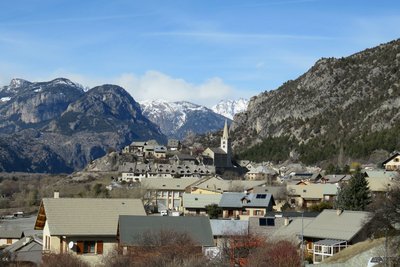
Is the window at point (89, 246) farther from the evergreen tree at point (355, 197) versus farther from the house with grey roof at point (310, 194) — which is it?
the house with grey roof at point (310, 194)

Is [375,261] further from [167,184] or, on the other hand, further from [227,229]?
[167,184]

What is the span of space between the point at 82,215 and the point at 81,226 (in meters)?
1.18

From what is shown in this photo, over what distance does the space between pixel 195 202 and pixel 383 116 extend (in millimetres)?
92446

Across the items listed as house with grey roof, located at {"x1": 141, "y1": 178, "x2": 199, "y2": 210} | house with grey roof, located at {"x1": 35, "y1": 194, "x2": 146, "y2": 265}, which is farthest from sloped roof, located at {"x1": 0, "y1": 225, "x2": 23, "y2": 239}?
house with grey roof, located at {"x1": 141, "y1": 178, "x2": 199, "y2": 210}

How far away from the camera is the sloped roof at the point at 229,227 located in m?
58.2

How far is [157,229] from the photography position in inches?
1992

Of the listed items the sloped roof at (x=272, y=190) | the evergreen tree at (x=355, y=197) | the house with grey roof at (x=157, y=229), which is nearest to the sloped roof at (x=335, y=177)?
the sloped roof at (x=272, y=190)

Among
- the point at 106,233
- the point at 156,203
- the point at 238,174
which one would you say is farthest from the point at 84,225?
the point at 238,174

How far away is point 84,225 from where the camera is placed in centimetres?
5097

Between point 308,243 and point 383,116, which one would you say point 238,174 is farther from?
point 308,243

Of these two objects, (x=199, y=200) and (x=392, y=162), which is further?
(x=392, y=162)

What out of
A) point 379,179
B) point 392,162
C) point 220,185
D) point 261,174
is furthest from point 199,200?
point 261,174

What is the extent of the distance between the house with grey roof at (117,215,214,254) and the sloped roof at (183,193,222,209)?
160ft

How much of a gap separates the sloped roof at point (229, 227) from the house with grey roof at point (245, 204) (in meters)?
31.4
